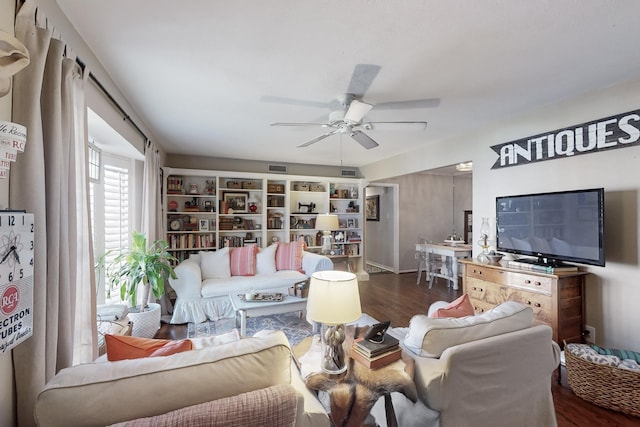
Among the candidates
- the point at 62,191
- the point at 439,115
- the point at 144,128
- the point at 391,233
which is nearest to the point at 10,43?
the point at 62,191

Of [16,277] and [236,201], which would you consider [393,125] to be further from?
[236,201]

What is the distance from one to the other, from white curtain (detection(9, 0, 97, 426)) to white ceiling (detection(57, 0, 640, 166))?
504 mm

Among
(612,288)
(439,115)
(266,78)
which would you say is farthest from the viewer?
(439,115)

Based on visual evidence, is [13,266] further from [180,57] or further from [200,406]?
[180,57]

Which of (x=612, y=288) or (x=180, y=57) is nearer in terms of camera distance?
(x=180, y=57)

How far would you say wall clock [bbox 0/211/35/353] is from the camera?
0.96m

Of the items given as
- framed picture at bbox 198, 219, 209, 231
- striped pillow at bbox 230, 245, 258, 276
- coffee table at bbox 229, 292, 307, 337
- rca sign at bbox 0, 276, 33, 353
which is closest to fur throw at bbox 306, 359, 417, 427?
rca sign at bbox 0, 276, 33, 353

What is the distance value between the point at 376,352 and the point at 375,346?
4 centimetres

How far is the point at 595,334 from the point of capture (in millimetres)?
2557

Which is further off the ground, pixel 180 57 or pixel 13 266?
pixel 180 57

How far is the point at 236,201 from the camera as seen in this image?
5.45m

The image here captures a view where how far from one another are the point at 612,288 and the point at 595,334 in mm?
446

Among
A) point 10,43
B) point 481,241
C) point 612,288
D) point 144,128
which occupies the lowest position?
point 612,288

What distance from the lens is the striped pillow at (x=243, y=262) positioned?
14.2 feet
